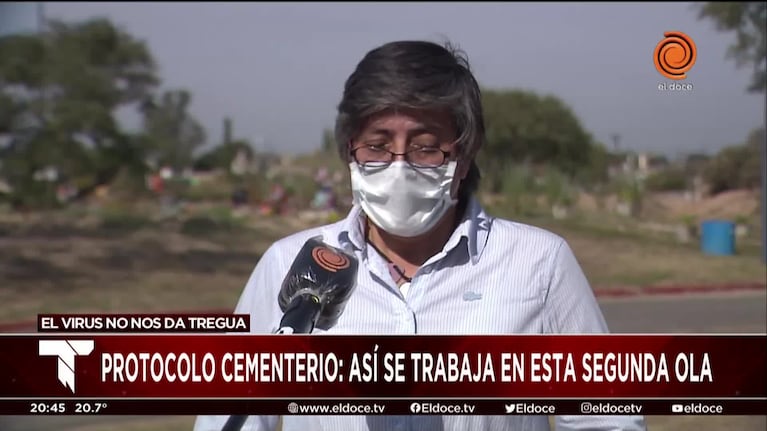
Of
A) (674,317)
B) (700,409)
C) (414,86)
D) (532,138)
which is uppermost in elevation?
(532,138)

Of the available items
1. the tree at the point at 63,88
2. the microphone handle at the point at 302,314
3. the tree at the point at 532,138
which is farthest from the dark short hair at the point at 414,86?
the tree at the point at 63,88

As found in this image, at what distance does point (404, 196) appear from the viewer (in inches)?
97.3

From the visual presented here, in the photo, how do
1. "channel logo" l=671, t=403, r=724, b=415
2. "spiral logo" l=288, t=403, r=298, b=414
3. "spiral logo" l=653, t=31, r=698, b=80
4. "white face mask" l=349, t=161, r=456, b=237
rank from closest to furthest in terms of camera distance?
"white face mask" l=349, t=161, r=456, b=237 < "spiral logo" l=288, t=403, r=298, b=414 < "channel logo" l=671, t=403, r=724, b=415 < "spiral logo" l=653, t=31, r=698, b=80

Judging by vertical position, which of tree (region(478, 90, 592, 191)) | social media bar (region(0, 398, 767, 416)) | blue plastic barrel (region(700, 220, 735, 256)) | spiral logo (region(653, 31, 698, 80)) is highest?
blue plastic barrel (region(700, 220, 735, 256))

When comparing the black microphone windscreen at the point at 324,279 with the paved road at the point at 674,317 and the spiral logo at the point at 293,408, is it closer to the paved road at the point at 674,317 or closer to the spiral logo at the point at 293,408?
the spiral logo at the point at 293,408

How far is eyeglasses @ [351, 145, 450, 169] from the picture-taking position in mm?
2506

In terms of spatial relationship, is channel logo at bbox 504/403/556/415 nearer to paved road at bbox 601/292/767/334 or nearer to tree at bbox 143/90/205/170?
paved road at bbox 601/292/767/334

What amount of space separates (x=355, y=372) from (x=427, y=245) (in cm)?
41

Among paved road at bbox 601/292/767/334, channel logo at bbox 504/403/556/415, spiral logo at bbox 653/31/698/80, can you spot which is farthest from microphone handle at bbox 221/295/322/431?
paved road at bbox 601/292/767/334

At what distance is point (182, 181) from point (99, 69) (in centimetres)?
382

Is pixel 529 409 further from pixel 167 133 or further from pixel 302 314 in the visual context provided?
pixel 167 133

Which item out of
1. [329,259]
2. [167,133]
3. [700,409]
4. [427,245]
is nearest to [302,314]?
[329,259]

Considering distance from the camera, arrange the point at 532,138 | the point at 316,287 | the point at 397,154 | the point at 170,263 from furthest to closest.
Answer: the point at 170,263 → the point at 532,138 → the point at 397,154 → the point at 316,287

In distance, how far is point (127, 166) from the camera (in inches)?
640
